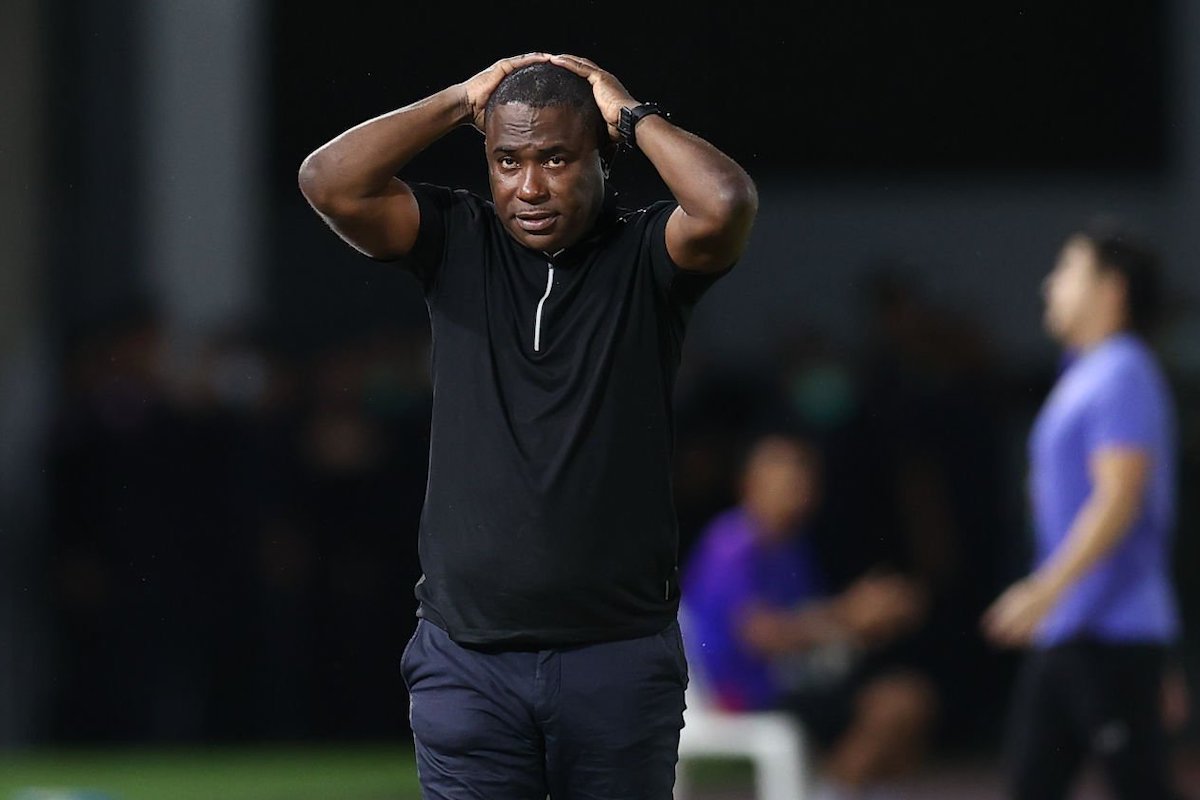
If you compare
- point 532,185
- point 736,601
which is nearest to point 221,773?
point 736,601

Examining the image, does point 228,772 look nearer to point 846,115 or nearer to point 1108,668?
point 846,115

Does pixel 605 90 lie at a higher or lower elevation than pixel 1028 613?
higher

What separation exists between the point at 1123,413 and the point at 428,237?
2433 mm

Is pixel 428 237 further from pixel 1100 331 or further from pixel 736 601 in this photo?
pixel 736 601

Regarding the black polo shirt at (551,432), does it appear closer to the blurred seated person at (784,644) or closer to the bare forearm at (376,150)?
the bare forearm at (376,150)

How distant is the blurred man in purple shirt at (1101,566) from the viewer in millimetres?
5176

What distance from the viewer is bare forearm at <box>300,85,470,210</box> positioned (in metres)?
3.50

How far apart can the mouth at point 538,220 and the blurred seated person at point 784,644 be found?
384cm

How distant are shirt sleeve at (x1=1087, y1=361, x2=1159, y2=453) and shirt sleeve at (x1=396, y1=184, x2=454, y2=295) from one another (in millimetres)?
2327

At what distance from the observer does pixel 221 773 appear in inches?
402

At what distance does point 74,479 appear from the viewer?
10703mm

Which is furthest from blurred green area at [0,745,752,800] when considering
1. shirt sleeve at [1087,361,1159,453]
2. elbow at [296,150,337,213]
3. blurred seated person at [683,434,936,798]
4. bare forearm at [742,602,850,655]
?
elbow at [296,150,337,213]

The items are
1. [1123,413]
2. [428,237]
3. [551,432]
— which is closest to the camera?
[551,432]

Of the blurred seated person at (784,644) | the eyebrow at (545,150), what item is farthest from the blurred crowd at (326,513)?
the eyebrow at (545,150)
